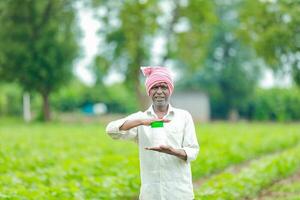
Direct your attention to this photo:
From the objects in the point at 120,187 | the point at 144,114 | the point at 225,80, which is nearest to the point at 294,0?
the point at 120,187

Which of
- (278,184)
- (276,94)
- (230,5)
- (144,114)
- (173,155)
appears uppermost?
A: (230,5)

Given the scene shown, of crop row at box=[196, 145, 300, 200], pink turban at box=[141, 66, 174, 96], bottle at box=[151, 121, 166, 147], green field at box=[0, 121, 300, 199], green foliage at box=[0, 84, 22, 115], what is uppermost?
green foliage at box=[0, 84, 22, 115]

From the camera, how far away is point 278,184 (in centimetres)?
1229

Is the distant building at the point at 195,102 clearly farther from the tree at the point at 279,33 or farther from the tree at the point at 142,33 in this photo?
the tree at the point at 279,33

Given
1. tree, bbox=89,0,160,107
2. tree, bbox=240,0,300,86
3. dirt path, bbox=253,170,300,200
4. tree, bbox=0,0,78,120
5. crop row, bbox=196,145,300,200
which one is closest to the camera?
crop row, bbox=196,145,300,200

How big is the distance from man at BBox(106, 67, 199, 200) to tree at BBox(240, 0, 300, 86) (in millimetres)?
21780

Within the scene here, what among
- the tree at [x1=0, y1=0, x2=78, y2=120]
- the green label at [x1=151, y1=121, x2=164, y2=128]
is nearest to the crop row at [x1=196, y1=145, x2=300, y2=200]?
the green label at [x1=151, y1=121, x2=164, y2=128]

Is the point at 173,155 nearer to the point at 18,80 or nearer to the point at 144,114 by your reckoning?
the point at 144,114

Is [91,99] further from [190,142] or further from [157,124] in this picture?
[157,124]

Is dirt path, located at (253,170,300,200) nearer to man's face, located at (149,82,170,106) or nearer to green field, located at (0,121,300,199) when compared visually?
green field, located at (0,121,300,199)

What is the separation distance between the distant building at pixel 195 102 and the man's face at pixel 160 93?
49162 mm

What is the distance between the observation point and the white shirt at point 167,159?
4914 mm

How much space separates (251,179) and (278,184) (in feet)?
3.28

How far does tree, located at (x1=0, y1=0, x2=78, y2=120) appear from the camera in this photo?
4053 cm
